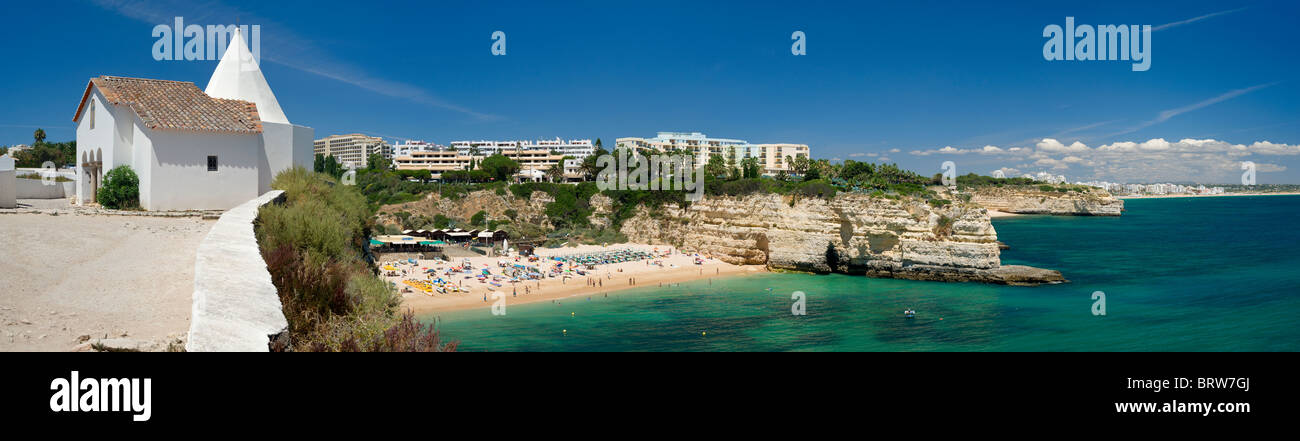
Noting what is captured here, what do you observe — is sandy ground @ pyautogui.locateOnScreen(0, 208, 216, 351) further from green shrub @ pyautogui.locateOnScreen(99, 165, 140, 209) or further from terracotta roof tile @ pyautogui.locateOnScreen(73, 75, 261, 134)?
terracotta roof tile @ pyautogui.locateOnScreen(73, 75, 261, 134)

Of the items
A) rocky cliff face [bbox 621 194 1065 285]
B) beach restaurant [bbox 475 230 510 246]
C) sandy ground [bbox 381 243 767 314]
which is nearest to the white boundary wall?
sandy ground [bbox 381 243 767 314]

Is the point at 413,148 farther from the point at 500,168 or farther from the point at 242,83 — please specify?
the point at 242,83

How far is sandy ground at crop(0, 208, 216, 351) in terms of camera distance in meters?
5.84

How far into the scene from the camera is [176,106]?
18.4 meters

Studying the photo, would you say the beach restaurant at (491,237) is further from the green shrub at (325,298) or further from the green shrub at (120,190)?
the green shrub at (325,298)

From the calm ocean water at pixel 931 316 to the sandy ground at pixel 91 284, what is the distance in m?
12.6

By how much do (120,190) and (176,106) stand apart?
2.71m

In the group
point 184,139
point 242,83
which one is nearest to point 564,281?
point 242,83

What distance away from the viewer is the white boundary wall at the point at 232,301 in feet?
12.4

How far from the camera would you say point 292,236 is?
10.1 metres

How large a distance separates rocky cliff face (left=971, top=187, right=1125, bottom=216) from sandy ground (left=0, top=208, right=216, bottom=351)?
12781 centimetres
